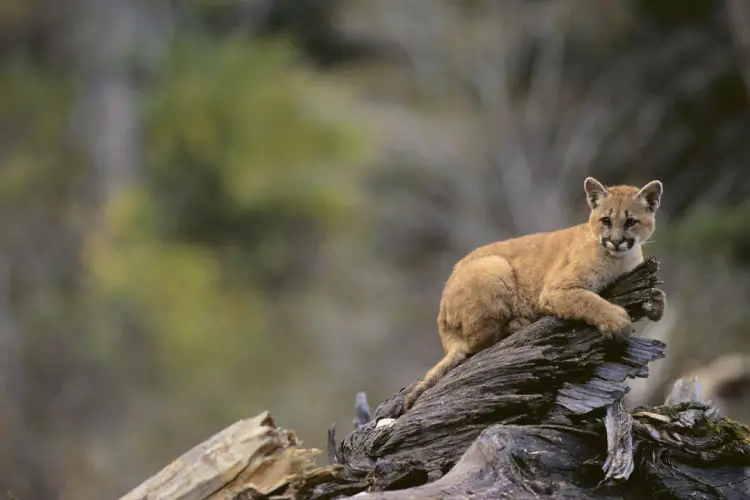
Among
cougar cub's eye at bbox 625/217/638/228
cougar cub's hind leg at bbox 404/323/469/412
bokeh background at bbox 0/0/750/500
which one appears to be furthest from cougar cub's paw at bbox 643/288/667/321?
bokeh background at bbox 0/0/750/500

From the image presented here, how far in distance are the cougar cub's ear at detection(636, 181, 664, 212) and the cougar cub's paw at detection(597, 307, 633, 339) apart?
2.76ft

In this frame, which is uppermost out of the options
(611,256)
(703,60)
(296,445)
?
(703,60)

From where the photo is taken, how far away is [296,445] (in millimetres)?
5160

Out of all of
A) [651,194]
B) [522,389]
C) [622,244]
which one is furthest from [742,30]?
[522,389]

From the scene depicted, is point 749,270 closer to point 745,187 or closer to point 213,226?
point 745,187

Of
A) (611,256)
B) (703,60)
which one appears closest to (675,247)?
(703,60)

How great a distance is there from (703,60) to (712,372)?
6.43 meters

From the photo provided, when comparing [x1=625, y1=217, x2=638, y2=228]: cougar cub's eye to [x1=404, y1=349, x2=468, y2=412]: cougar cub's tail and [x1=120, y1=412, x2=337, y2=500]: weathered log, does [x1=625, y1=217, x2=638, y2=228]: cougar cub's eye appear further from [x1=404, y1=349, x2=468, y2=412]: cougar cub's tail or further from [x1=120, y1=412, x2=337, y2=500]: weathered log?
[x1=120, y1=412, x2=337, y2=500]: weathered log

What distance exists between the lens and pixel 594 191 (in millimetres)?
5652

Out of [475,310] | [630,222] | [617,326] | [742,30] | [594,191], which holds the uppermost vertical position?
[742,30]

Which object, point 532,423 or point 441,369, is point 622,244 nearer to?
point 532,423

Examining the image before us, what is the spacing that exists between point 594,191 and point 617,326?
3.41 feet

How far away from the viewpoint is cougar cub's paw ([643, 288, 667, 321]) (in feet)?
17.2

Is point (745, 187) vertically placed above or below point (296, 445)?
above
